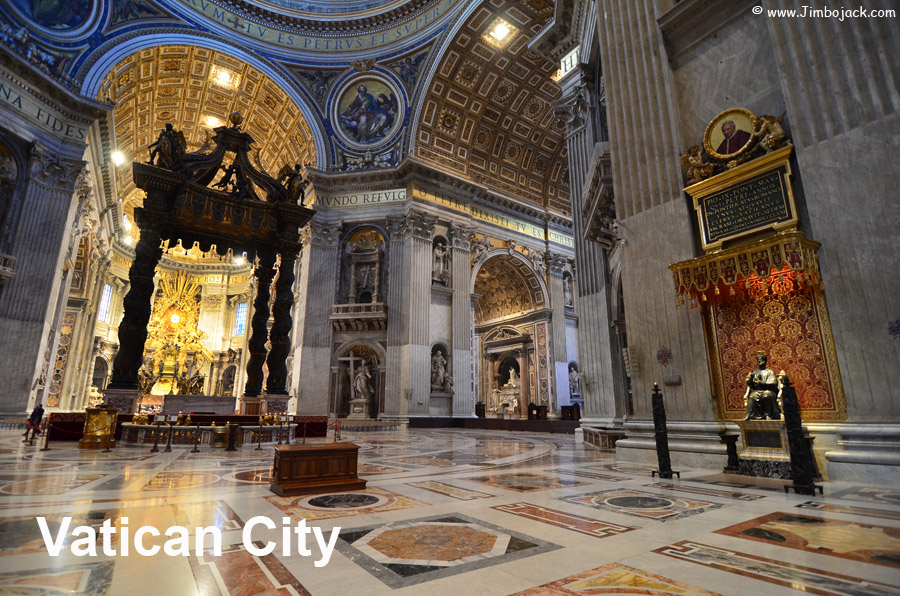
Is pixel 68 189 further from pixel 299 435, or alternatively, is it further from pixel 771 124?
pixel 771 124

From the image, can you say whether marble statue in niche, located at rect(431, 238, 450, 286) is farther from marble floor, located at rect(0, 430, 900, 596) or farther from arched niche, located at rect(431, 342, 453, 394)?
marble floor, located at rect(0, 430, 900, 596)

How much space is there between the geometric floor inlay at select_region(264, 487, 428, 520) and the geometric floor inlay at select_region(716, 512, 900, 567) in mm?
2370

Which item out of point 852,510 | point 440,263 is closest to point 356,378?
point 440,263

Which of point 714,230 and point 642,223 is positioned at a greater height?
point 642,223

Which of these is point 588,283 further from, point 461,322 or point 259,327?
point 461,322

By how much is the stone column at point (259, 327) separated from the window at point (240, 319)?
71.7ft

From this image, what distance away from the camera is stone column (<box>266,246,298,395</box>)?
43.0 feet

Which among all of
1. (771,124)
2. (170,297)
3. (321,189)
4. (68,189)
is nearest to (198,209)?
(68,189)

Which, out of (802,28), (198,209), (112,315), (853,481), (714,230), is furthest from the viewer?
(112,315)

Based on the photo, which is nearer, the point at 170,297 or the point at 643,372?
the point at 643,372

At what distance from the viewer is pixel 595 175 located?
864 centimetres

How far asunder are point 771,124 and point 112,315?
35008mm

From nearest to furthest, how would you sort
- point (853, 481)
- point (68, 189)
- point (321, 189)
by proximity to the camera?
point (853, 481), point (68, 189), point (321, 189)

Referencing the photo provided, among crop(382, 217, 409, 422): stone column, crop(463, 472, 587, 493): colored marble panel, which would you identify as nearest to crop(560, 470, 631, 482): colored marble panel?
crop(463, 472, 587, 493): colored marble panel
